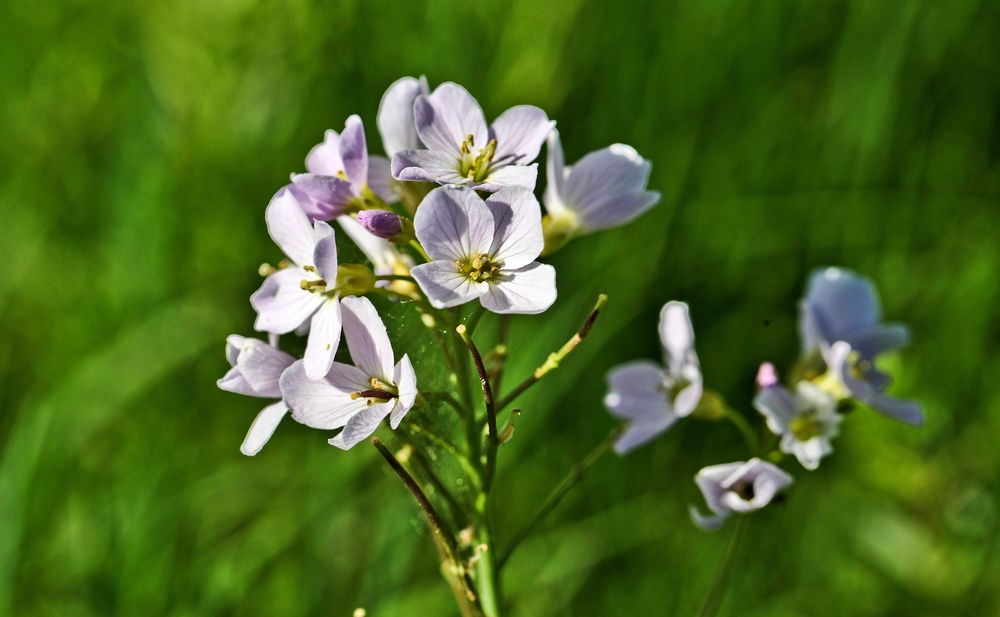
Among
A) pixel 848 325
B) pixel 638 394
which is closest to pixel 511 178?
pixel 638 394

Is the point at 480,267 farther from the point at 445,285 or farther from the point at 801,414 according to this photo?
the point at 801,414

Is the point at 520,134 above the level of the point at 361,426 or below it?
above

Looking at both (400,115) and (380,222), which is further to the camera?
(400,115)

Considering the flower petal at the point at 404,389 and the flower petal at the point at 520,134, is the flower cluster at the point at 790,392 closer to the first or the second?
the flower petal at the point at 520,134

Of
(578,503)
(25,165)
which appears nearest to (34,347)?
(25,165)

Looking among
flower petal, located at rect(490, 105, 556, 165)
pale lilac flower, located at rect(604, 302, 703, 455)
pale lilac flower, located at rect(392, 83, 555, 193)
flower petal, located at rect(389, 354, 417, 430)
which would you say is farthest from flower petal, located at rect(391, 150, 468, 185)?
pale lilac flower, located at rect(604, 302, 703, 455)
